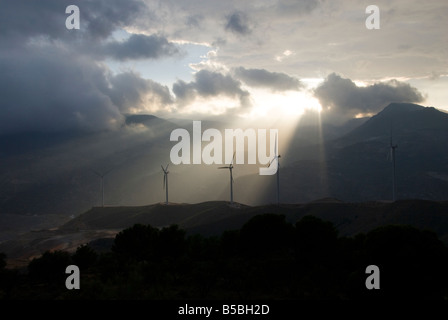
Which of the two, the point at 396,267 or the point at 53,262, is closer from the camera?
the point at 396,267

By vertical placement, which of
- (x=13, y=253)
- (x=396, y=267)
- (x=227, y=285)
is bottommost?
(x=13, y=253)

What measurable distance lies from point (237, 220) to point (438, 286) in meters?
106

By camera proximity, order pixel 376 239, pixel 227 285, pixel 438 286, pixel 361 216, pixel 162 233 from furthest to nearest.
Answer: pixel 361 216 < pixel 162 233 < pixel 227 285 < pixel 376 239 < pixel 438 286

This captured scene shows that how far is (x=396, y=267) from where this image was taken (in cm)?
3619

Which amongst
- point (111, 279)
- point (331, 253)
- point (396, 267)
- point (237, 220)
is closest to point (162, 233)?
point (111, 279)

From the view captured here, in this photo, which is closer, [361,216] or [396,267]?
[396,267]

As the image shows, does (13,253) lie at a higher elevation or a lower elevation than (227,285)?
lower

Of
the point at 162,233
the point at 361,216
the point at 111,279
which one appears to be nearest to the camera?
the point at 111,279

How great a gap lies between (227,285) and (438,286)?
19113mm

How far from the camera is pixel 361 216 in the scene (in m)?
128
